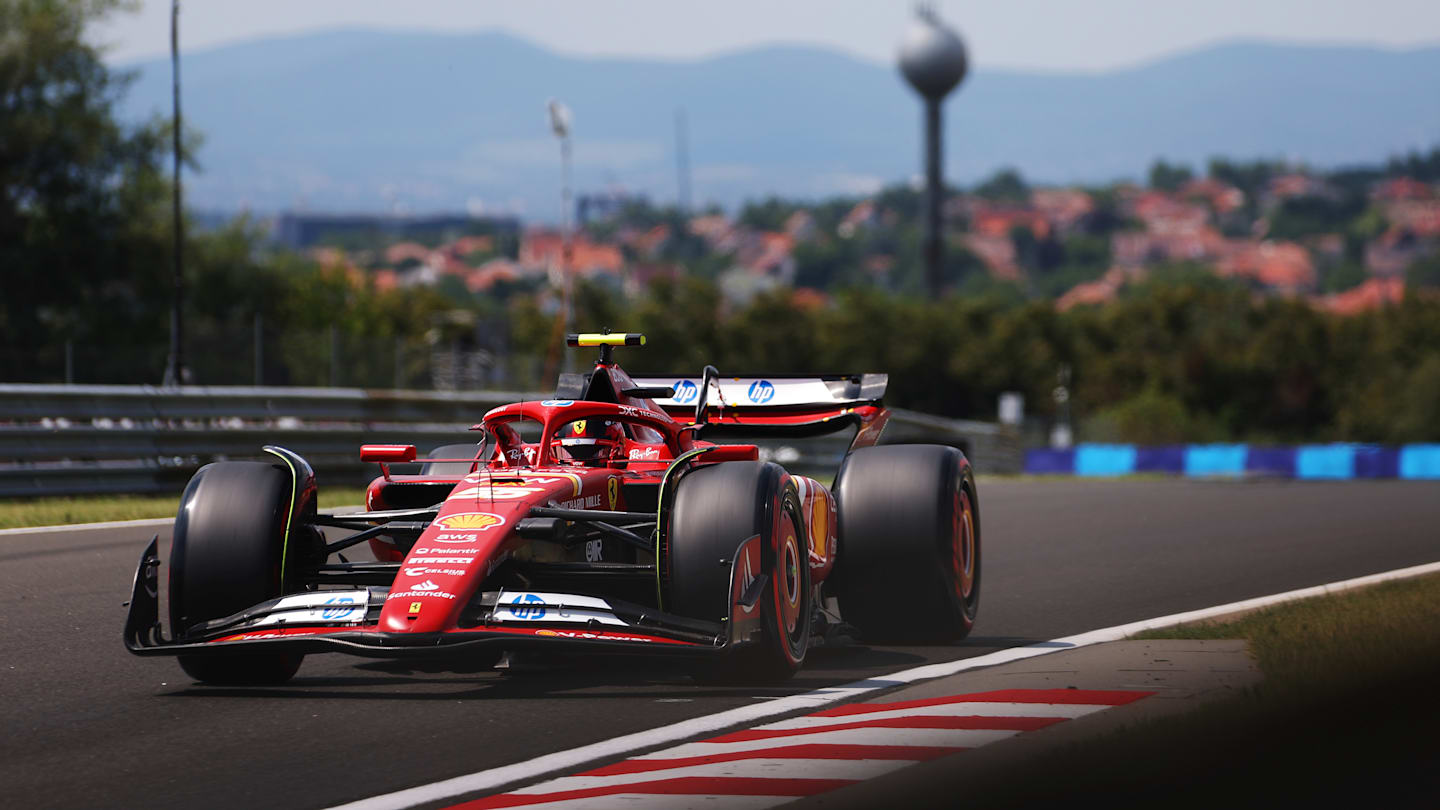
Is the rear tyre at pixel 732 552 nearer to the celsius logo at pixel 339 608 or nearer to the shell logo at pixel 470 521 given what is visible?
the shell logo at pixel 470 521

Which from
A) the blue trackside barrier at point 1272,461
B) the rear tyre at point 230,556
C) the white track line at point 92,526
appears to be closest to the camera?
the rear tyre at point 230,556

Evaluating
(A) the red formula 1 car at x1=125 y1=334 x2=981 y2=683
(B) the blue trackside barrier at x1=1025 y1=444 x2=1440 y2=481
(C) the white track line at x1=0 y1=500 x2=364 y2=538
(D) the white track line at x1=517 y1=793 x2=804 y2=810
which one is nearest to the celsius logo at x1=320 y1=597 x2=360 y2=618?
(A) the red formula 1 car at x1=125 y1=334 x2=981 y2=683

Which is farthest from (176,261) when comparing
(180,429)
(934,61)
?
(934,61)

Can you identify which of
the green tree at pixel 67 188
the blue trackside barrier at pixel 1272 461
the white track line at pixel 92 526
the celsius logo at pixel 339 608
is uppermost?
the green tree at pixel 67 188

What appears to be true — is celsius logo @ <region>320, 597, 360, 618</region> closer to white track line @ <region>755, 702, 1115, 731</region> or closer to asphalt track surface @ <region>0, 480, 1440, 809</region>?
asphalt track surface @ <region>0, 480, 1440, 809</region>

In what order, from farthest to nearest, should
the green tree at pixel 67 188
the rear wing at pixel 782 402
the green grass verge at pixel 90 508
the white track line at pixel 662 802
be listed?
the green tree at pixel 67 188
the green grass verge at pixel 90 508
the rear wing at pixel 782 402
the white track line at pixel 662 802

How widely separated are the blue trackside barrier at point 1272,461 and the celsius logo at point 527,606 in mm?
31290

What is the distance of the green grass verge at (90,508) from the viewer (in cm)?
1477

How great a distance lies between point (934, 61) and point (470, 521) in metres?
156

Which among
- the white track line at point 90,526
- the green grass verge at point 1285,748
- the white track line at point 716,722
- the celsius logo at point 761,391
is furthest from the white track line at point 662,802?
the white track line at point 90,526

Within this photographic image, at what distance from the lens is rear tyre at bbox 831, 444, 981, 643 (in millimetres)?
9320

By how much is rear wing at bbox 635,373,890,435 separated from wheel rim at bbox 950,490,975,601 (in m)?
0.91

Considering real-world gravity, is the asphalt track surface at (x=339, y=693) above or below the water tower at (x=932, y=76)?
below

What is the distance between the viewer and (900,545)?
9320mm
